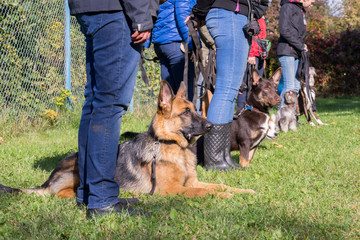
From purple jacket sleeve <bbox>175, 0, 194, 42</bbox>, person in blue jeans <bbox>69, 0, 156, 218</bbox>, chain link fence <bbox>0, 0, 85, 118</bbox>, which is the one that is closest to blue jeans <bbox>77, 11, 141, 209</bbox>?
person in blue jeans <bbox>69, 0, 156, 218</bbox>

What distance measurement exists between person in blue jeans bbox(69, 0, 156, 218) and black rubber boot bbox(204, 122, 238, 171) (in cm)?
177

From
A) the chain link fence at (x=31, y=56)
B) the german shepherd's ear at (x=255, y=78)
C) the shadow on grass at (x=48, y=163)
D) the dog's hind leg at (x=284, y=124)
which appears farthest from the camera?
the dog's hind leg at (x=284, y=124)

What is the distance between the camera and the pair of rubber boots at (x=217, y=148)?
4270 millimetres

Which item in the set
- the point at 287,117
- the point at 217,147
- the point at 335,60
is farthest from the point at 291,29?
the point at 335,60

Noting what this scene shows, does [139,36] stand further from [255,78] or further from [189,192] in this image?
[255,78]

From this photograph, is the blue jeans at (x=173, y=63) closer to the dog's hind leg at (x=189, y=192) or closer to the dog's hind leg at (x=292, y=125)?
the dog's hind leg at (x=189, y=192)

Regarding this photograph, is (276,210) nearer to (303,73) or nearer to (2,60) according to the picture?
(2,60)

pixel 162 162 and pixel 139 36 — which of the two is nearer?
pixel 139 36

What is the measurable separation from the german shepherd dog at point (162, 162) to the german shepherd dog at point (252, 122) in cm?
135

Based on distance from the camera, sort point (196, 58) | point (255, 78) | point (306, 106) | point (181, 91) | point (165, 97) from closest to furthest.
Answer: point (165, 97) → point (181, 91) → point (196, 58) → point (255, 78) → point (306, 106)

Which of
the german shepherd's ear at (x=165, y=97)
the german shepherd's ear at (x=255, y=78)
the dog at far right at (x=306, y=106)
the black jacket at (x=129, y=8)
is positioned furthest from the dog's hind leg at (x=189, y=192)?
the dog at far right at (x=306, y=106)

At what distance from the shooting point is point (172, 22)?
4918 mm

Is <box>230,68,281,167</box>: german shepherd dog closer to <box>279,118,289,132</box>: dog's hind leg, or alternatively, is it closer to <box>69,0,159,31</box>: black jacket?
<box>69,0,159,31</box>: black jacket

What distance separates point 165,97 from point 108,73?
1092 mm
